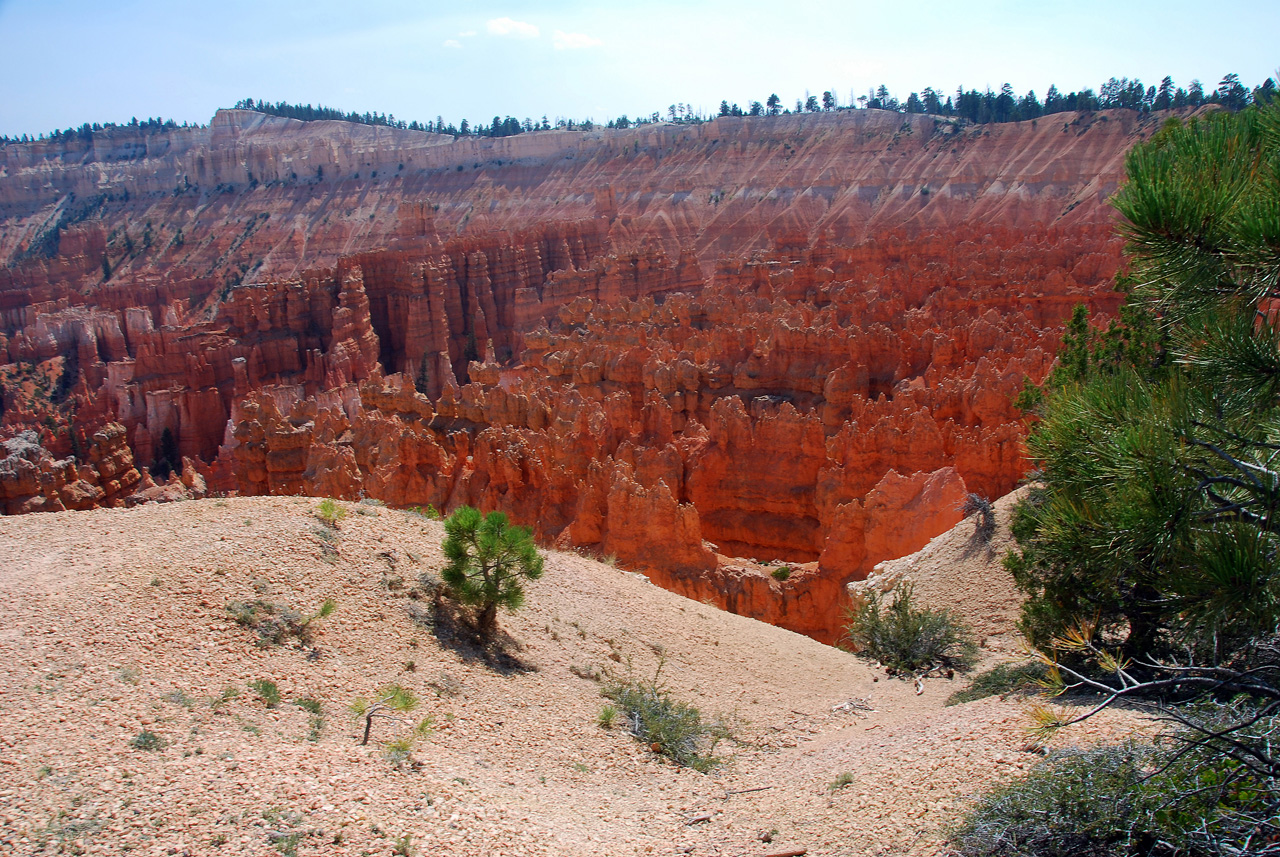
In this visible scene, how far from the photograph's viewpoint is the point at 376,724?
691cm

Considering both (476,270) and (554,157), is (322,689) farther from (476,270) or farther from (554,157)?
(554,157)

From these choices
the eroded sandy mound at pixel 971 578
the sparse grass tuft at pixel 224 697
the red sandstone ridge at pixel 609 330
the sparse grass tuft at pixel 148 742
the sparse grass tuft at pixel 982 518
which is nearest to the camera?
the sparse grass tuft at pixel 148 742

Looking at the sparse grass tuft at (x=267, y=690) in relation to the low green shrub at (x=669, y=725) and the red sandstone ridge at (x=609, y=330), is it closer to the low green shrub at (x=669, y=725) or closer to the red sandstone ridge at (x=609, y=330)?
the low green shrub at (x=669, y=725)

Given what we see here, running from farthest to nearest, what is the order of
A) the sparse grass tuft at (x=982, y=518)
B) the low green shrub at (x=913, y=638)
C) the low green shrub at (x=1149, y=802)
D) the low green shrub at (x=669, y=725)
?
the sparse grass tuft at (x=982, y=518) → the low green shrub at (x=913, y=638) → the low green shrub at (x=669, y=725) → the low green shrub at (x=1149, y=802)

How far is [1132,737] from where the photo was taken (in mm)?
5648

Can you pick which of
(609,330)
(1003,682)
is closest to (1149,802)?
(1003,682)

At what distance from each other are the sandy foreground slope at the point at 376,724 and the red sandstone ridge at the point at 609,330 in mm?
7401

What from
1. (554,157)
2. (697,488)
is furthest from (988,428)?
(554,157)

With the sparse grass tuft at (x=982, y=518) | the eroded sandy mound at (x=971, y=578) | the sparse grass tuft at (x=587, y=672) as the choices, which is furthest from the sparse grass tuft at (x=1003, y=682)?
the sparse grass tuft at (x=587, y=672)

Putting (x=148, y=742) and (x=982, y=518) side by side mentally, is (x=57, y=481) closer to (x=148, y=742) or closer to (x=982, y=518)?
(x=148, y=742)

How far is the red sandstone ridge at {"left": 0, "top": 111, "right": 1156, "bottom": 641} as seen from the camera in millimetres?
18812

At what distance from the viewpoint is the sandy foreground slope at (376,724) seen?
5363 millimetres

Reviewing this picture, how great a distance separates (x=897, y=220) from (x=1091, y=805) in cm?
6010

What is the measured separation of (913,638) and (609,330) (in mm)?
23892
